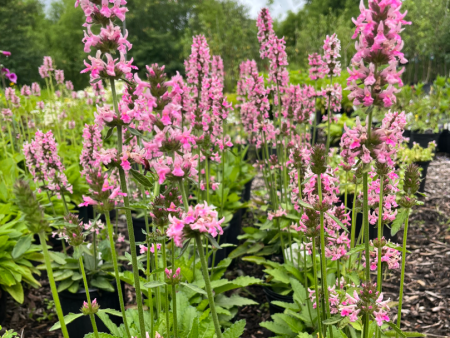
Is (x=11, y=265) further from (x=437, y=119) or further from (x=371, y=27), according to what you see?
(x=437, y=119)

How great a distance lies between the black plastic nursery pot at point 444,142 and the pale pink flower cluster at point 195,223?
8609mm

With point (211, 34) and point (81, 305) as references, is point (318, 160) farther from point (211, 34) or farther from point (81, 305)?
point (211, 34)

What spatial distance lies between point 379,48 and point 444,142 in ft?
27.2

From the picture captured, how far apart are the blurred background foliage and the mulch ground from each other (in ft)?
8.98

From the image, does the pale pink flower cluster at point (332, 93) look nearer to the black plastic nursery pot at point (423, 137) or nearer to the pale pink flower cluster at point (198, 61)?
the pale pink flower cluster at point (198, 61)

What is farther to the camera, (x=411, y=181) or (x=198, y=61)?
(x=198, y=61)

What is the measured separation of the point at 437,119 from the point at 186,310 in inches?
339

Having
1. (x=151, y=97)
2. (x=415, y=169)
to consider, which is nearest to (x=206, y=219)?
(x=151, y=97)

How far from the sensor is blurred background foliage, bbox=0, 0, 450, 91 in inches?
599

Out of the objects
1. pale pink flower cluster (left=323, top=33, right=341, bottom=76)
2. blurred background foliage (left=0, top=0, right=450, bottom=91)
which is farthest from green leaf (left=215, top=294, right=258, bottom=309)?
pale pink flower cluster (left=323, top=33, right=341, bottom=76)

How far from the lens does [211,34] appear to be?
16.6 metres

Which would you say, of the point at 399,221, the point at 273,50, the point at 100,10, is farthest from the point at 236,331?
the point at 273,50

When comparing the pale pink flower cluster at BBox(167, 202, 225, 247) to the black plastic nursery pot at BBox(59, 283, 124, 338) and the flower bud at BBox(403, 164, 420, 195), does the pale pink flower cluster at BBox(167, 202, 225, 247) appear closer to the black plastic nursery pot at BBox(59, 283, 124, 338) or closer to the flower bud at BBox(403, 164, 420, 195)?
the flower bud at BBox(403, 164, 420, 195)

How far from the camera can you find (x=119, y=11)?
1.58m
